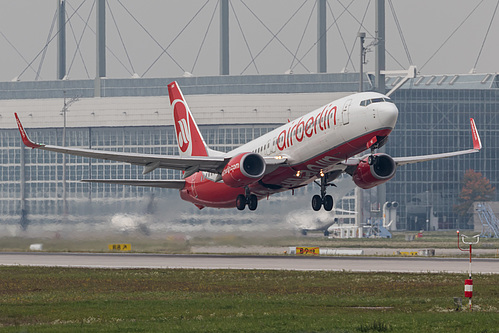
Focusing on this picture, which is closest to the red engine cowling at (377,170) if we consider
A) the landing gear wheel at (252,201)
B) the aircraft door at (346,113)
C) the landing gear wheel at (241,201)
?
the landing gear wheel at (252,201)

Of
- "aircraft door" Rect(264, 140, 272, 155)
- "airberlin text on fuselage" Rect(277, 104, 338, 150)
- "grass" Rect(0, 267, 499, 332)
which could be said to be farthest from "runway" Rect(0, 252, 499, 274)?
"airberlin text on fuselage" Rect(277, 104, 338, 150)

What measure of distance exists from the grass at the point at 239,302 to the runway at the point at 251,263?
5.17 meters

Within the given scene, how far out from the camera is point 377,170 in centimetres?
6272

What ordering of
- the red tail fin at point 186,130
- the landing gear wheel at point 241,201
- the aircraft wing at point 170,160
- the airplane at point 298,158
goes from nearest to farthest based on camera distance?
the airplane at point 298,158 < the aircraft wing at point 170,160 < the landing gear wheel at point 241,201 < the red tail fin at point 186,130

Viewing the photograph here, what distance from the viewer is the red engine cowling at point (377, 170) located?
62.5 metres

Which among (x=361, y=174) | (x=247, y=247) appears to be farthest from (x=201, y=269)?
(x=247, y=247)

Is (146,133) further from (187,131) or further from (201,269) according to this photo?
(201,269)

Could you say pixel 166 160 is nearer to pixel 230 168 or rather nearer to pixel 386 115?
pixel 230 168

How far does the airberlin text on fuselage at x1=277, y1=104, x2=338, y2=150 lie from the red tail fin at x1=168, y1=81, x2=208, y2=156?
589 inches

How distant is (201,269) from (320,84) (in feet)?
425

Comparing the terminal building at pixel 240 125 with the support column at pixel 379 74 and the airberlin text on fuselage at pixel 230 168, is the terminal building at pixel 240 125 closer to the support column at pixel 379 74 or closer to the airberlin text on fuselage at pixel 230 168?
the support column at pixel 379 74

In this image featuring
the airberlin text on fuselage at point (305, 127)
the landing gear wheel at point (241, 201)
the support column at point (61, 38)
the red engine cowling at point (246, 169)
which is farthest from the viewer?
the support column at point (61, 38)

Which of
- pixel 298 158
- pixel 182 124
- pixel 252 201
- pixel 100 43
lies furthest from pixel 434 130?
pixel 298 158

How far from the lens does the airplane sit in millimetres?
54281
